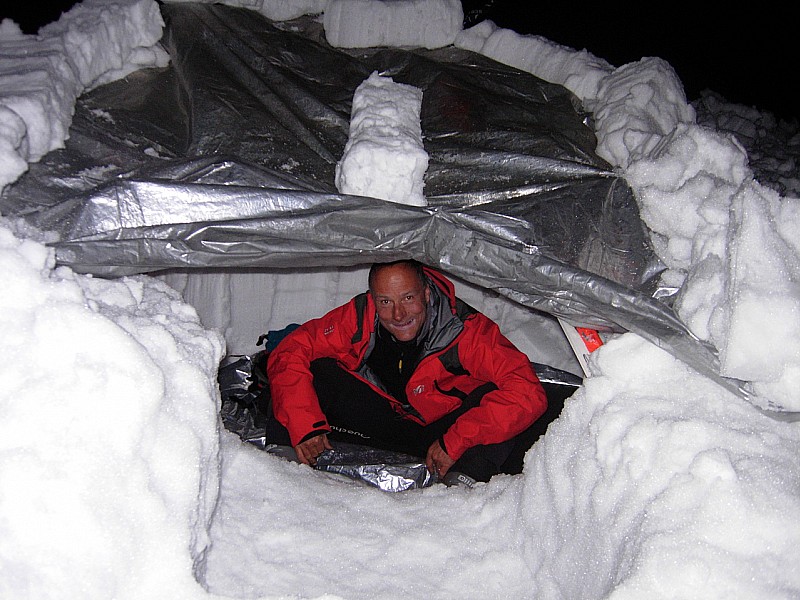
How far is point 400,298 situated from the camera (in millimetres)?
2232

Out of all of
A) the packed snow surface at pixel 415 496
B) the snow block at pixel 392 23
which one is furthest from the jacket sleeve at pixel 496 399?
the snow block at pixel 392 23

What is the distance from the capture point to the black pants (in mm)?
2498

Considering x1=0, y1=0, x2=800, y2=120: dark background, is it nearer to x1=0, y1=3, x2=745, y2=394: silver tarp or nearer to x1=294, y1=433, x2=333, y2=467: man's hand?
x1=0, y1=3, x2=745, y2=394: silver tarp

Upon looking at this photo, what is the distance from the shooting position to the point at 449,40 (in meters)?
2.61

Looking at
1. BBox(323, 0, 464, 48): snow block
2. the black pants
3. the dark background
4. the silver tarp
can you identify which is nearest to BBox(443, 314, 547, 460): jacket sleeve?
the black pants

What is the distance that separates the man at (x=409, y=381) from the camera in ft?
7.47

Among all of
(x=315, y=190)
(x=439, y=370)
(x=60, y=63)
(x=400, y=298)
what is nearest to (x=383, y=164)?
(x=315, y=190)

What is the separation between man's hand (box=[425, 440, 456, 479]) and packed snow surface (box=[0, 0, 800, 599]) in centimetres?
40

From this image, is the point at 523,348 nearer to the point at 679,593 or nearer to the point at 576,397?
the point at 576,397

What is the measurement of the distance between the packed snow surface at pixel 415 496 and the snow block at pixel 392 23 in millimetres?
989

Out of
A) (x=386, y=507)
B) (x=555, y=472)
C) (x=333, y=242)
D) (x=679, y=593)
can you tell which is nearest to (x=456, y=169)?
(x=333, y=242)

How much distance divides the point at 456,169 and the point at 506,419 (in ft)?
3.19

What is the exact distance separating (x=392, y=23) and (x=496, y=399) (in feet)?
4.98

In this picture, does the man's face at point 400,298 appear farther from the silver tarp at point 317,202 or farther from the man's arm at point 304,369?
the silver tarp at point 317,202
